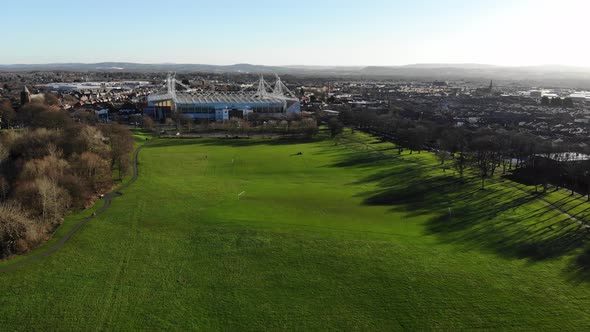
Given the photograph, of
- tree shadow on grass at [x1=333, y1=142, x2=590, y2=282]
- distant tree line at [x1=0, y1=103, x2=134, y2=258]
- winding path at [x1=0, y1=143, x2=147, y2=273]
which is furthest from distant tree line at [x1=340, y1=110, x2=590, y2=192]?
distant tree line at [x1=0, y1=103, x2=134, y2=258]

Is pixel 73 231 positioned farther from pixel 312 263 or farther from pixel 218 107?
pixel 218 107

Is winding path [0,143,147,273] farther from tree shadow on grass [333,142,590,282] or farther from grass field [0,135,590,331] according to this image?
tree shadow on grass [333,142,590,282]

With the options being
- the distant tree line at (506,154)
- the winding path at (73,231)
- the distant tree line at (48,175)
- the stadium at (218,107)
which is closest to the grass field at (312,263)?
the winding path at (73,231)

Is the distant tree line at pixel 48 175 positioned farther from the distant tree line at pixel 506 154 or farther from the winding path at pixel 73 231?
the distant tree line at pixel 506 154

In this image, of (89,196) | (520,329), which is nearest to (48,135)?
(89,196)

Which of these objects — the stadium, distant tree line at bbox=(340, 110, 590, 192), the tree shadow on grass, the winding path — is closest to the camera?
the winding path
